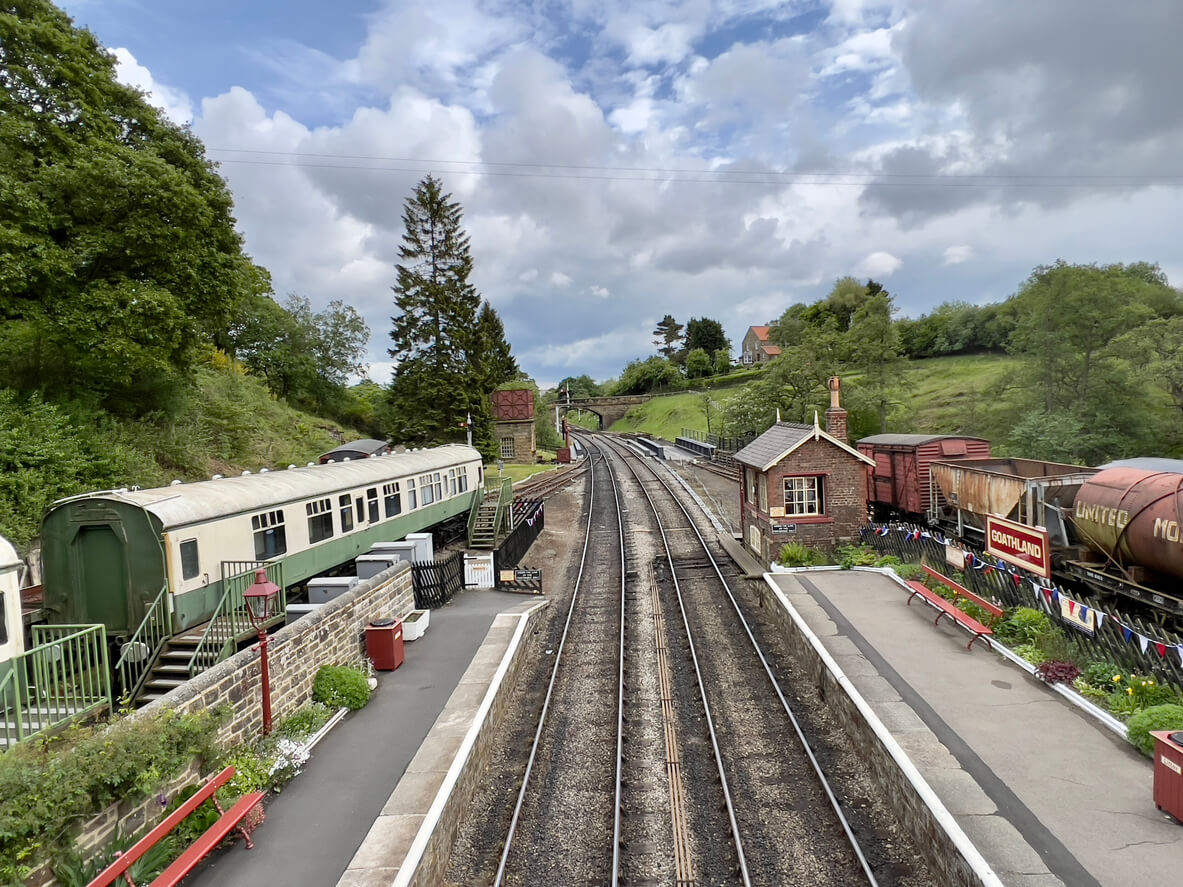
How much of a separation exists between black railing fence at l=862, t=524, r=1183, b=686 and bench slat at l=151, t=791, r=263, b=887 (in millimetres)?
12514

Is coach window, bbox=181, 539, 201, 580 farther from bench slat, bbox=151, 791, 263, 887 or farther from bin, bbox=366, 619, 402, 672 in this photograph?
bench slat, bbox=151, 791, 263, 887

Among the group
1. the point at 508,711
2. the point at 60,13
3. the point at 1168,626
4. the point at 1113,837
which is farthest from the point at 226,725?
the point at 60,13

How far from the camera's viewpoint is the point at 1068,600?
38.2 ft

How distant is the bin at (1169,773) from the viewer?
6926mm

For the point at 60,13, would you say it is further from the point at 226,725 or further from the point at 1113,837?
the point at 1113,837

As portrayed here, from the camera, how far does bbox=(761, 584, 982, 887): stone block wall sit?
6893 millimetres

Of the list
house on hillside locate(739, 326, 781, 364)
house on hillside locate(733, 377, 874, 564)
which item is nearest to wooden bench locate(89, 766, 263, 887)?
house on hillside locate(733, 377, 874, 564)

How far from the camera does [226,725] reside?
8055 millimetres

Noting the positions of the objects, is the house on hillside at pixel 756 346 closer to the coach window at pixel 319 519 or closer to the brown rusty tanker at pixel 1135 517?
the brown rusty tanker at pixel 1135 517

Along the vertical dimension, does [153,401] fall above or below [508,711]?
above

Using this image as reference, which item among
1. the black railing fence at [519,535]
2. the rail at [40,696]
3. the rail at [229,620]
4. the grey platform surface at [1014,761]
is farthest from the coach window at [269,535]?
the grey platform surface at [1014,761]

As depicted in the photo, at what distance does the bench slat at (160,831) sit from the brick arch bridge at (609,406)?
9788 cm

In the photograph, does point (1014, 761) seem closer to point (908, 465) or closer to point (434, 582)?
point (434, 582)

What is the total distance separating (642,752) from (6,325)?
66.4 feet
